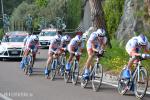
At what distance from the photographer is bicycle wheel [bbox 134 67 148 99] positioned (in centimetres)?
1293

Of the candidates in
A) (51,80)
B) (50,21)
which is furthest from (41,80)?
(50,21)

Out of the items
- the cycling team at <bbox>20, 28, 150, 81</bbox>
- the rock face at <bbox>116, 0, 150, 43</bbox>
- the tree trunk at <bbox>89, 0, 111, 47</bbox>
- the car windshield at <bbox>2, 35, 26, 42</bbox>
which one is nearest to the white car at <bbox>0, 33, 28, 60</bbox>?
the car windshield at <bbox>2, 35, 26, 42</bbox>

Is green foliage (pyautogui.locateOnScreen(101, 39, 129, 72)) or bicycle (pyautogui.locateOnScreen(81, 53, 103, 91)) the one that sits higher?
green foliage (pyautogui.locateOnScreen(101, 39, 129, 72))

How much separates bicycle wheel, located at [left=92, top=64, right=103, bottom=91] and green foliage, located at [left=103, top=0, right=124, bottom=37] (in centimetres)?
2219

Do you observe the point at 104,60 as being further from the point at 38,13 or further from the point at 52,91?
the point at 38,13

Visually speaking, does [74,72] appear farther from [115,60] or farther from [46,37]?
[46,37]

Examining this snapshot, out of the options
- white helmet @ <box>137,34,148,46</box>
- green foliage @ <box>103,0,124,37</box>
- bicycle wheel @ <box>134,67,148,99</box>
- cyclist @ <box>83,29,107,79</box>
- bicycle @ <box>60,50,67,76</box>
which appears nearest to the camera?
bicycle wheel @ <box>134,67,148,99</box>

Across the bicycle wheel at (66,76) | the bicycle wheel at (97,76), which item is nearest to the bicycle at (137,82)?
the bicycle wheel at (97,76)

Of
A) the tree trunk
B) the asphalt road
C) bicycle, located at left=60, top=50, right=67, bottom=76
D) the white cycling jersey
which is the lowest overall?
the asphalt road

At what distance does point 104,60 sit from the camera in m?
21.0

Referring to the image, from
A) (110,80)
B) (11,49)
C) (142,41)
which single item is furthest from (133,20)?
(142,41)

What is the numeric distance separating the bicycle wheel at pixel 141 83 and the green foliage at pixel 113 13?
24.1m

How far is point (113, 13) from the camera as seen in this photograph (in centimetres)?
3838

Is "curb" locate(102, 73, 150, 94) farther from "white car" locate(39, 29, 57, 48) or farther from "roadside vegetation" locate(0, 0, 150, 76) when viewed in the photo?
"white car" locate(39, 29, 57, 48)
